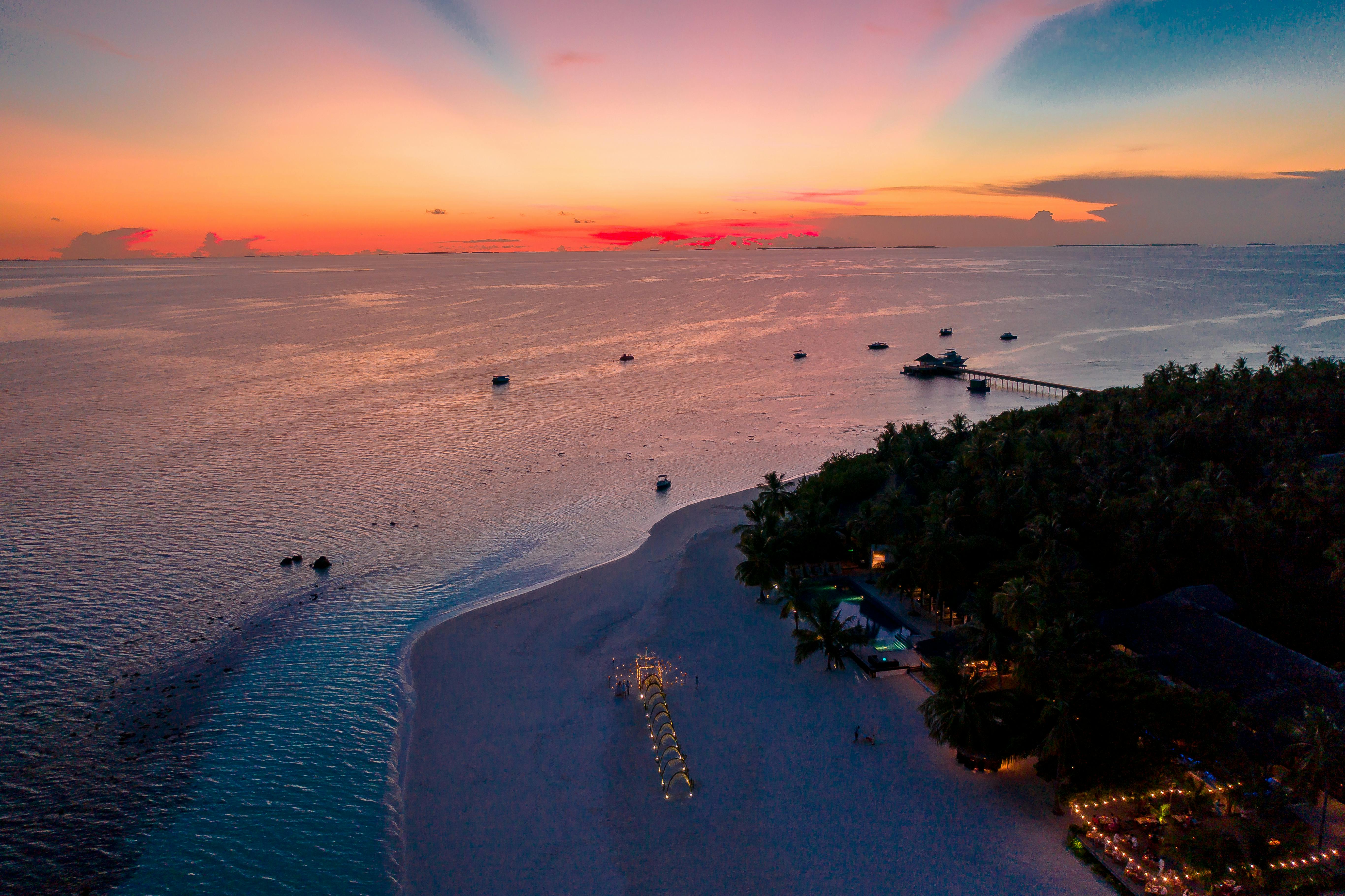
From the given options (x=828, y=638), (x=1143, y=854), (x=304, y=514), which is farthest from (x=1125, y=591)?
(x=304, y=514)

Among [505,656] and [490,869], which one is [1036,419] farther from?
[490,869]

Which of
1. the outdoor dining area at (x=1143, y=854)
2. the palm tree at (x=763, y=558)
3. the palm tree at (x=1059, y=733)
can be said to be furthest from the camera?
the palm tree at (x=763, y=558)

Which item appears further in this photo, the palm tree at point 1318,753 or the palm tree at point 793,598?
the palm tree at point 793,598

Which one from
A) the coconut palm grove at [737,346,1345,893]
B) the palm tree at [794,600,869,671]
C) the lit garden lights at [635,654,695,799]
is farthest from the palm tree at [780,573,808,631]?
the lit garden lights at [635,654,695,799]

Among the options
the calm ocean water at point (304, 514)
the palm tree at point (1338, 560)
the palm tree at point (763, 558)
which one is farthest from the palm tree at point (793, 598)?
the palm tree at point (1338, 560)

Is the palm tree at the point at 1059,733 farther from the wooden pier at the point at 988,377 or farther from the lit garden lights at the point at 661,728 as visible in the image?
the wooden pier at the point at 988,377

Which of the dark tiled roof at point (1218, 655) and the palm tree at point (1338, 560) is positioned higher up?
the palm tree at point (1338, 560)
